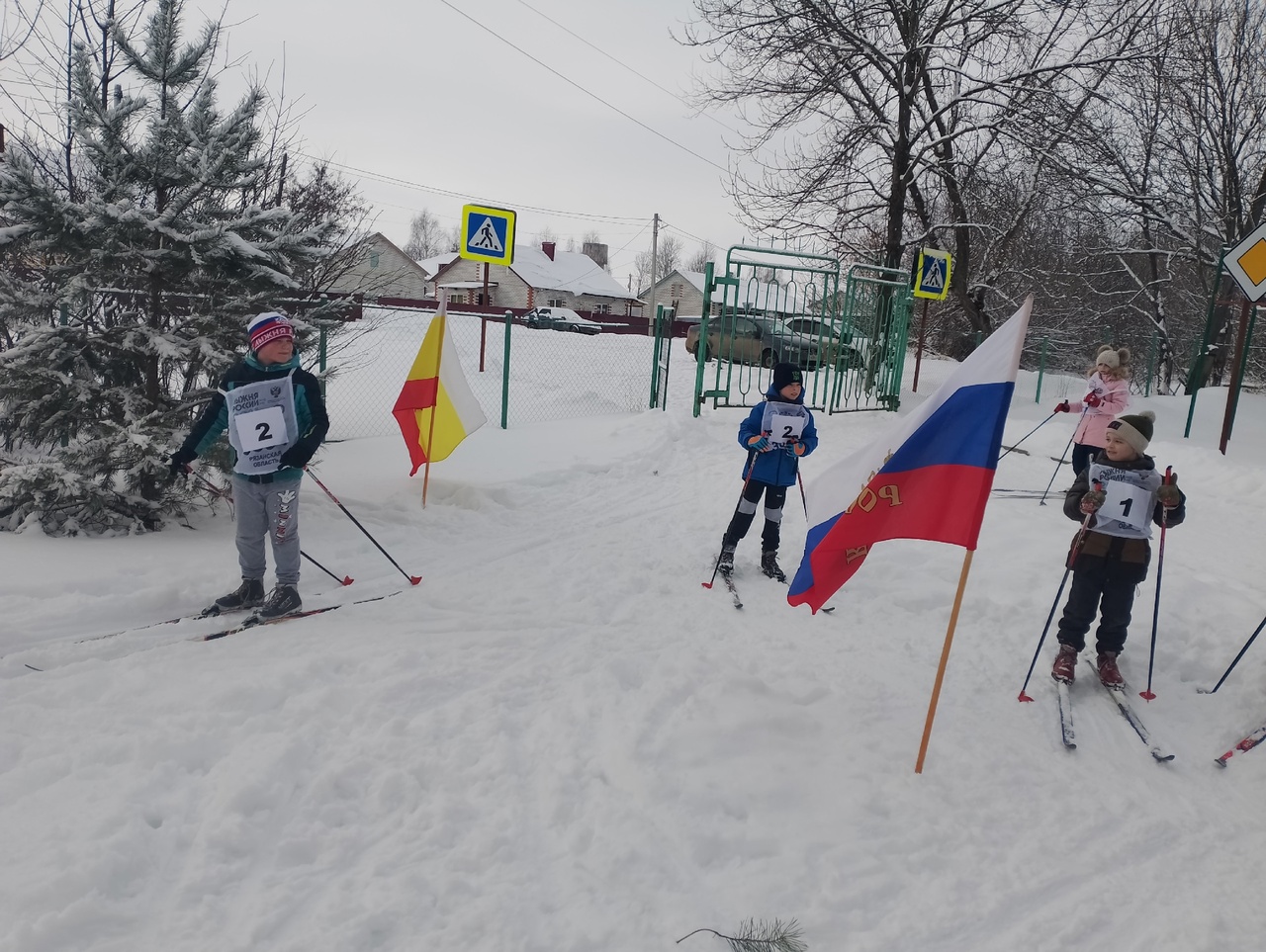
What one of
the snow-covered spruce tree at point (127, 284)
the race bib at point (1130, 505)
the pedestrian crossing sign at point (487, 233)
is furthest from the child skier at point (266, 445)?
the pedestrian crossing sign at point (487, 233)

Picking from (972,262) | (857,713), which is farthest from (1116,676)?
(972,262)

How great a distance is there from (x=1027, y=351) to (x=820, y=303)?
14.2 meters

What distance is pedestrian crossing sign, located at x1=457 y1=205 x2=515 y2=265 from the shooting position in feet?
34.8

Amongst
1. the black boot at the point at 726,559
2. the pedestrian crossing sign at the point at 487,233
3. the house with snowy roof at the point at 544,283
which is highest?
the house with snowy roof at the point at 544,283

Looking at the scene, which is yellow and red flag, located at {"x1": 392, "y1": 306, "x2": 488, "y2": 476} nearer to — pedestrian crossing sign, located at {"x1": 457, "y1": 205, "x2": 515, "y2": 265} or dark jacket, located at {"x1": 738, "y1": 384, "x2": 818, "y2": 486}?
dark jacket, located at {"x1": 738, "y1": 384, "x2": 818, "y2": 486}

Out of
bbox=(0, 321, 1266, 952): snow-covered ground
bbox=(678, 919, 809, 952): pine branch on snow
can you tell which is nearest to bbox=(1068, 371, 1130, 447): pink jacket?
bbox=(0, 321, 1266, 952): snow-covered ground

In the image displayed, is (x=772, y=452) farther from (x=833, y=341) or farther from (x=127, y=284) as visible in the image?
(x=833, y=341)

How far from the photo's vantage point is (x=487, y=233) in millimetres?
10719

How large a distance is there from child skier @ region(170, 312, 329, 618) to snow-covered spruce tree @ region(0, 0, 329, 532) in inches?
38.4

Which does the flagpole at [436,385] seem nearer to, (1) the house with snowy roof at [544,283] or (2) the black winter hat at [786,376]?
(2) the black winter hat at [786,376]

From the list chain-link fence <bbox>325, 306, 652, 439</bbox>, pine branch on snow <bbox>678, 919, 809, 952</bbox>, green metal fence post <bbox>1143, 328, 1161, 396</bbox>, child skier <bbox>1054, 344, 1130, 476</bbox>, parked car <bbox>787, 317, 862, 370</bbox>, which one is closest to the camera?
pine branch on snow <bbox>678, 919, 809, 952</bbox>

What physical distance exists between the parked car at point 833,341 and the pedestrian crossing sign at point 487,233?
430 cm

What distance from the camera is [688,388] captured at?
16.1 meters

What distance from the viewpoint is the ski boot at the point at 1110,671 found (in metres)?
4.45
